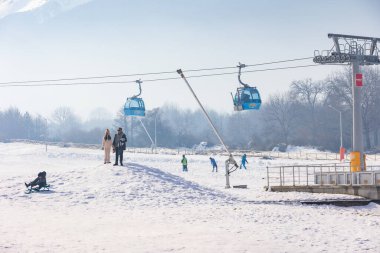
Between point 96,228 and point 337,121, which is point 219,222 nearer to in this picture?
point 96,228

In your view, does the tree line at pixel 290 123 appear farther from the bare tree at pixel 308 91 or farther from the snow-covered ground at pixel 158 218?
the snow-covered ground at pixel 158 218

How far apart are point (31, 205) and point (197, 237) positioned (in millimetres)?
9214

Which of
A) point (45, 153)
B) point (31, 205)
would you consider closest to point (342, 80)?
point (45, 153)

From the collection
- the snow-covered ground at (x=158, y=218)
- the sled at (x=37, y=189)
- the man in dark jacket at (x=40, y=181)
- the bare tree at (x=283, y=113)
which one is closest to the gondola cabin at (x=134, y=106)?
the snow-covered ground at (x=158, y=218)

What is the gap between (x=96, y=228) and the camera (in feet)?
62.1

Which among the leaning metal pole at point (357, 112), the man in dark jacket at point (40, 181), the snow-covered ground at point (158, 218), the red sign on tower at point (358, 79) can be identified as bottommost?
the snow-covered ground at point (158, 218)

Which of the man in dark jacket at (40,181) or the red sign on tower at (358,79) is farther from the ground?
the red sign on tower at (358,79)

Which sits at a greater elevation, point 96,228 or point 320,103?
point 320,103

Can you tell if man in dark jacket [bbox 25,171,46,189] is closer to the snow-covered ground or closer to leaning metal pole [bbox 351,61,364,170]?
the snow-covered ground

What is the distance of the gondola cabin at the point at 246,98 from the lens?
120 ft

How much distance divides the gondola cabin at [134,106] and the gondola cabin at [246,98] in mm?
9240

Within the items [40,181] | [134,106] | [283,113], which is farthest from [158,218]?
[283,113]

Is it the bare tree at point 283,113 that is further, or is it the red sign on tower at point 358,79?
the bare tree at point 283,113

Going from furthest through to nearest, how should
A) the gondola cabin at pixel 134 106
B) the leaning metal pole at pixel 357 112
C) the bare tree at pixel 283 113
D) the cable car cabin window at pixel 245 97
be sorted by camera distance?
1. the bare tree at pixel 283 113
2. the gondola cabin at pixel 134 106
3. the leaning metal pole at pixel 357 112
4. the cable car cabin window at pixel 245 97
